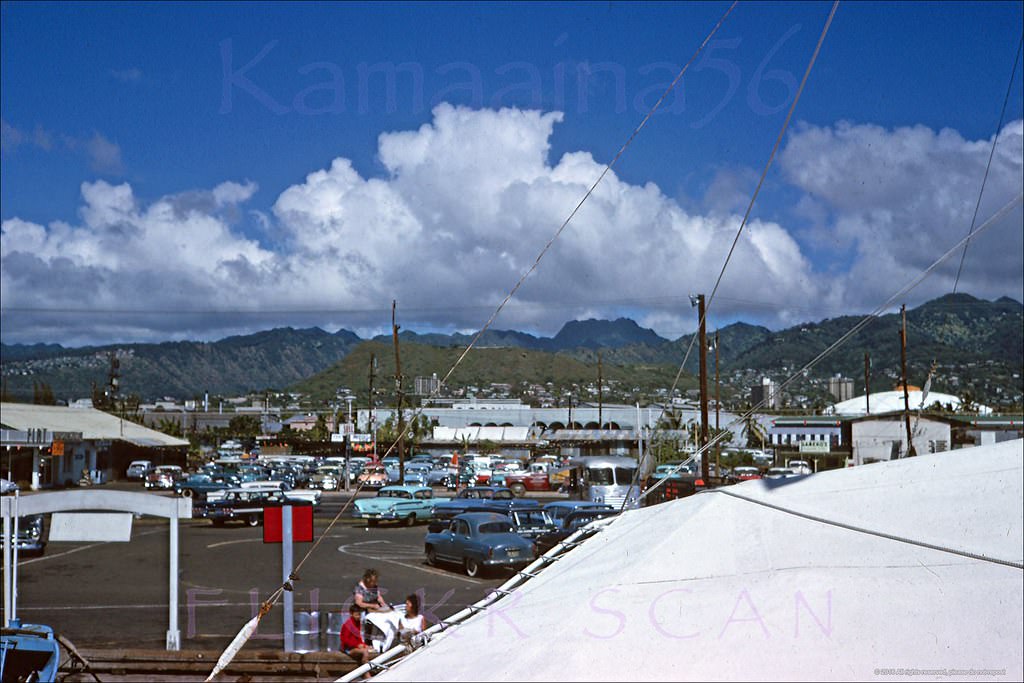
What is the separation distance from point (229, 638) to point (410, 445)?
46.2 feet

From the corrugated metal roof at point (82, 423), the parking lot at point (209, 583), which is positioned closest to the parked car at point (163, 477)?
the corrugated metal roof at point (82, 423)

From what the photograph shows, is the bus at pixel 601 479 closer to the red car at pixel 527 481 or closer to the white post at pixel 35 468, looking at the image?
the red car at pixel 527 481

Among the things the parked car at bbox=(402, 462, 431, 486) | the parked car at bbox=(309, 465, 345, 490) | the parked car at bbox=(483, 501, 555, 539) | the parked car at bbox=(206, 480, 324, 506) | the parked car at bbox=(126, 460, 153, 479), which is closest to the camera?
the parked car at bbox=(483, 501, 555, 539)

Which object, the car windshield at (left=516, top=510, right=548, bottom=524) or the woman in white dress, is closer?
the woman in white dress

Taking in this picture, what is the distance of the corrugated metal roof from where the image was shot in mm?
45875

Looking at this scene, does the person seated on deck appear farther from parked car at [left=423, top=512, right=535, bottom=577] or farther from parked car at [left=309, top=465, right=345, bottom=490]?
parked car at [left=309, top=465, right=345, bottom=490]

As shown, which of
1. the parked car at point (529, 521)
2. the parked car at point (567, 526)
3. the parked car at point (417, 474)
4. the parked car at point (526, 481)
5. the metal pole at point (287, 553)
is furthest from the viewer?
the parked car at point (417, 474)

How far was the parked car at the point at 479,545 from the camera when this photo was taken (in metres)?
18.6

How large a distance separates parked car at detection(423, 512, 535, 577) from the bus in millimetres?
2491

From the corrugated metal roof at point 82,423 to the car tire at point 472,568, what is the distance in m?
31.6

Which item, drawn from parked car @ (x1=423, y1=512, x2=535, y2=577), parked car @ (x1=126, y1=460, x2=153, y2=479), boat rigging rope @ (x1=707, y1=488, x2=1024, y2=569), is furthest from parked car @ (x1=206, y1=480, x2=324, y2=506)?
boat rigging rope @ (x1=707, y1=488, x2=1024, y2=569)

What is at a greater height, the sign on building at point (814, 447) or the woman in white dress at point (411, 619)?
the woman in white dress at point (411, 619)

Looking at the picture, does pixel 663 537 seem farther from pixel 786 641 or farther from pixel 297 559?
pixel 297 559

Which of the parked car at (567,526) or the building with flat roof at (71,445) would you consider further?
the building with flat roof at (71,445)
